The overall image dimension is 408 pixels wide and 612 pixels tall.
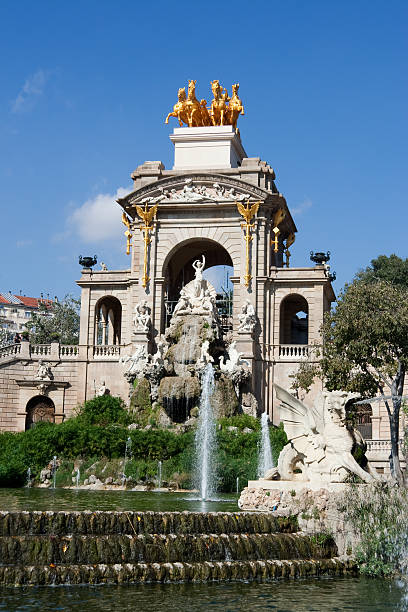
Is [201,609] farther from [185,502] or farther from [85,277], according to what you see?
[85,277]

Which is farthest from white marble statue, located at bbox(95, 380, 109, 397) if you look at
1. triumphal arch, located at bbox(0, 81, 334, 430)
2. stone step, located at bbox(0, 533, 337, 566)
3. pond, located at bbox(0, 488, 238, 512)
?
stone step, located at bbox(0, 533, 337, 566)

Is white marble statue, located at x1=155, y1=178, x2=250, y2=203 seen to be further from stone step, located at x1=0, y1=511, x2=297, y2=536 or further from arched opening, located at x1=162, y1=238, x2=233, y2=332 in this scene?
stone step, located at x1=0, y1=511, x2=297, y2=536

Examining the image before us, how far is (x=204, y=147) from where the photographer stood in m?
50.8

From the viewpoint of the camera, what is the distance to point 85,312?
49.2 m

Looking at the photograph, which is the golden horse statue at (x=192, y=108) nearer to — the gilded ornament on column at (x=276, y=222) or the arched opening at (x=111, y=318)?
the gilded ornament on column at (x=276, y=222)

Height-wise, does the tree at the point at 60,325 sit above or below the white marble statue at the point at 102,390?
above

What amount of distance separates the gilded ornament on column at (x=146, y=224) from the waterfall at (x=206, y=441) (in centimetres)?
855

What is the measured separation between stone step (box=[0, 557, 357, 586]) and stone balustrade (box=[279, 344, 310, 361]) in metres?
26.9

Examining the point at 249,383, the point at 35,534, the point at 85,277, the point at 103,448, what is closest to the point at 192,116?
the point at 85,277

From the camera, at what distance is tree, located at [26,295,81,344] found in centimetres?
6775

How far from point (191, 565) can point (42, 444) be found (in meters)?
20.5

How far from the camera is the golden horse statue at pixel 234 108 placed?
Answer: 51.3m

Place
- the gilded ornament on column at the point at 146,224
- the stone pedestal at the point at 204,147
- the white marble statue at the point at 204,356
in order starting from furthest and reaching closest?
1. the stone pedestal at the point at 204,147
2. the gilded ornament on column at the point at 146,224
3. the white marble statue at the point at 204,356

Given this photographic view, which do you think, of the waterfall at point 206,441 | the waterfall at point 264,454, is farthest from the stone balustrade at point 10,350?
the waterfall at point 264,454
